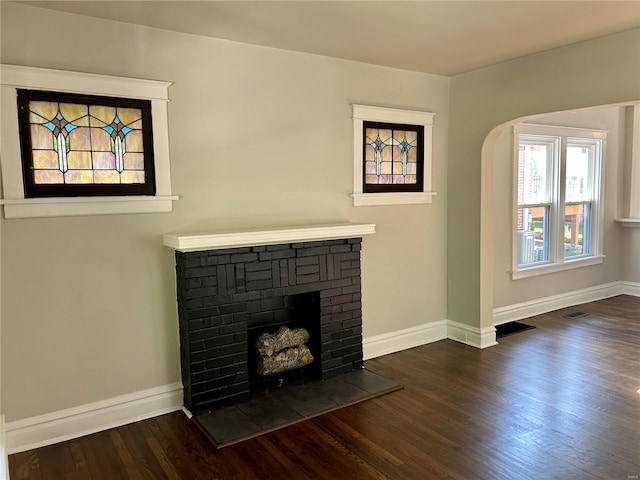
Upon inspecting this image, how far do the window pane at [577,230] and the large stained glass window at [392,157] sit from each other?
2.74m

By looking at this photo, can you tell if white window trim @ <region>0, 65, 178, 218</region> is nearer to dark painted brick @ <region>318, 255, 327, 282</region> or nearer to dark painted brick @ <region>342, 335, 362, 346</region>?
dark painted brick @ <region>318, 255, 327, 282</region>

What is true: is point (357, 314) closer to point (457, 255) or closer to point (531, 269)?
point (457, 255)

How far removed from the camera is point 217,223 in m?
3.40

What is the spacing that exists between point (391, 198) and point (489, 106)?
3.79ft

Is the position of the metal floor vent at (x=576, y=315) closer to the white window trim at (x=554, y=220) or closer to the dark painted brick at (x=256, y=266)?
the white window trim at (x=554, y=220)

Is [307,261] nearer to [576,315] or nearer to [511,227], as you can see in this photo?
[511,227]

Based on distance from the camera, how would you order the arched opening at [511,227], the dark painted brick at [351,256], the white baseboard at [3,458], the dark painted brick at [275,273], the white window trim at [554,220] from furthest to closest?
the white window trim at [554,220], the arched opening at [511,227], the dark painted brick at [351,256], the dark painted brick at [275,273], the white baseboard at [3,458]

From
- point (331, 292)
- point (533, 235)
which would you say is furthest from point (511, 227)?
point (331, 292)

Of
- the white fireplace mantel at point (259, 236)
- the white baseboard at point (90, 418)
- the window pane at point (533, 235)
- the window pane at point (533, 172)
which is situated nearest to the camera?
the white baseboard at point (90, 418)

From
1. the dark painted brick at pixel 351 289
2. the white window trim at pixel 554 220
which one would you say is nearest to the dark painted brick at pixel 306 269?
the dark painted brick at pixel 351 289

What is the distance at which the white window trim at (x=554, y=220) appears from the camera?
5.15 meters

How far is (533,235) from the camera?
5641mm

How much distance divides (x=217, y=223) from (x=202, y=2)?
55.3 inches

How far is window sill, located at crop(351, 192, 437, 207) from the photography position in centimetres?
409
